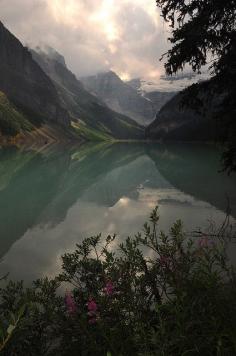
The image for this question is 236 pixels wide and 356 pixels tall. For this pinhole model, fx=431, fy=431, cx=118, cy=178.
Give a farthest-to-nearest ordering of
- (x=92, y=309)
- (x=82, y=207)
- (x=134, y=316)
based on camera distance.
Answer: (x=82, y=207), (x=134, y=316), (x=92, y=309)

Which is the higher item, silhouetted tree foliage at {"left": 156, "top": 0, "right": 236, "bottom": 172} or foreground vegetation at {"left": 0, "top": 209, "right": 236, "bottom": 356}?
silhouetted tree foliage at {"left": 156, "top": 0, "right": 236, "bottom": 172}

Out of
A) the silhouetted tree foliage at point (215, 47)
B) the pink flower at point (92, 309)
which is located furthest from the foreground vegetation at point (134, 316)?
the silhouetted tree foliage at point (215, 47)

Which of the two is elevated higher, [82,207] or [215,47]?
[215,47]

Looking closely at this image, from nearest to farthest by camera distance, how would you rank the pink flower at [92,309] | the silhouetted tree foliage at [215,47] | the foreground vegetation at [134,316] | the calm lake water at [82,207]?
the foreground vegetation at [134,316], the pink flower at [92,309], the silhouetted tree foliage at [215,47], the calm lake water at [82,207]

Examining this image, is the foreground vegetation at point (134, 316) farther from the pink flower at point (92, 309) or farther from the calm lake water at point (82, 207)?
the calm lake water at point (82, 207)

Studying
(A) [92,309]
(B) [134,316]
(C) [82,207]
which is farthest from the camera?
(C) [82,207]

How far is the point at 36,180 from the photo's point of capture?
58.6 meters

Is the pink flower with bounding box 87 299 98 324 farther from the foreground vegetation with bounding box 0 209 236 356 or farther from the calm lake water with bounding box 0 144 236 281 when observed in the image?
the calm lake water with bounding box 0 144 236 281

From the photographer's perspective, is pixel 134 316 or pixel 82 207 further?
pixel 82 207

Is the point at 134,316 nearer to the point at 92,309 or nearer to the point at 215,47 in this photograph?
the point at 92,309

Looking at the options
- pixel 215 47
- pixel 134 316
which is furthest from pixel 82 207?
pixel 134 316

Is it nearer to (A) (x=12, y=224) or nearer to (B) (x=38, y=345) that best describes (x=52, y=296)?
(B) (x=38, y=345)

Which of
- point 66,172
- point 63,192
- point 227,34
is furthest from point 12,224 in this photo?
point 66,172

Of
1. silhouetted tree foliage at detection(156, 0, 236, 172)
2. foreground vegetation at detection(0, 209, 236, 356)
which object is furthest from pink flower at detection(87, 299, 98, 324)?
silhouetted tree foliage at detection(156, 0, 236, 172)
